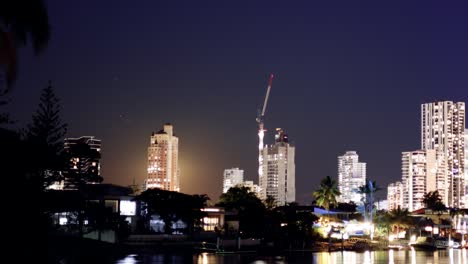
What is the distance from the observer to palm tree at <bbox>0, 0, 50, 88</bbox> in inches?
445

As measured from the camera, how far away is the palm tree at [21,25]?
11305 mm

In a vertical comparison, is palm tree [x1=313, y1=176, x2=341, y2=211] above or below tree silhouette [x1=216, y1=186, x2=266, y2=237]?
above

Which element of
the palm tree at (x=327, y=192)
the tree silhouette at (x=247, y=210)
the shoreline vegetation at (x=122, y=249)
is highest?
the palm tree at (x=327, y=192)

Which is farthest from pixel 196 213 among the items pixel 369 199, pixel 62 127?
pixel 369 199

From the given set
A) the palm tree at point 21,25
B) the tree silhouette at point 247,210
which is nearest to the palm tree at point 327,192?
the tree silhouette at point 247,210

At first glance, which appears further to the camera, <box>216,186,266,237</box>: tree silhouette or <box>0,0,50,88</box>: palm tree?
<box>216,186,266,237</box>: tree silhouette

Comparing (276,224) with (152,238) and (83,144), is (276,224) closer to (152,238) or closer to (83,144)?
(152,238)

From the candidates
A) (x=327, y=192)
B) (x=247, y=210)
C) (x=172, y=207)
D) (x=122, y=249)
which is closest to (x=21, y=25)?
(x=122, y=249)

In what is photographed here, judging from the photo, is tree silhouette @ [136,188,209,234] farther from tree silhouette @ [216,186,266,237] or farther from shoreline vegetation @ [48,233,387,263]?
tree silhouette @ [216,186,266,237]

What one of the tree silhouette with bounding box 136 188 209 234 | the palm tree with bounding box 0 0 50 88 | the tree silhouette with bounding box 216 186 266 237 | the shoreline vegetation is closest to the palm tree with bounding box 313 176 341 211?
the tree silhouette with bounding box 216 186 266 237

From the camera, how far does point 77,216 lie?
240ft

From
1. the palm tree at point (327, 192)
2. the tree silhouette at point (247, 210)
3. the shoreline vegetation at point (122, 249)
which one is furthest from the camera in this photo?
the palm tree at point (327, 192)

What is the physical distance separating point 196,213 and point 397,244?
46.6 metres

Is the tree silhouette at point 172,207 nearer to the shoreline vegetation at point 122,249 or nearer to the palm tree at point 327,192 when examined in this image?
the shoreline vegetation at point 122,249
